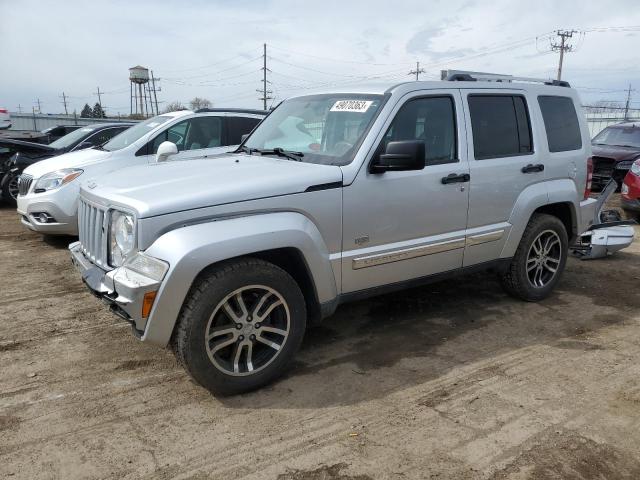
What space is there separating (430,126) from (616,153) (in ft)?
31.7

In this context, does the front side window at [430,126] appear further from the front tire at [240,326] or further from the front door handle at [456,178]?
the front tire at [240,326]

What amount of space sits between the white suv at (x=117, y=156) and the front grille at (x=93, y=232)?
3127 mm

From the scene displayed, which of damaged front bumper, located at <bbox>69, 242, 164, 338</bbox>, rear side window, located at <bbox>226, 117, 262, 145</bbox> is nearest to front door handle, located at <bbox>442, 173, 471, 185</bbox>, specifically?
damaged front bumper, located at <bbox>69, 242, 164, 338</bbox>

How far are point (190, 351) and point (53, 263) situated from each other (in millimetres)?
4103

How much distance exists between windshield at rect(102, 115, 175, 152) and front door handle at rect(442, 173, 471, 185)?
191 inches

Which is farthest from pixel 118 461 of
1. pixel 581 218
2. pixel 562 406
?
pixel 581 218

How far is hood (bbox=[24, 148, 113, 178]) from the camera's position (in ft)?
24.0

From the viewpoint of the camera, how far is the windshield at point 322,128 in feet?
12.8

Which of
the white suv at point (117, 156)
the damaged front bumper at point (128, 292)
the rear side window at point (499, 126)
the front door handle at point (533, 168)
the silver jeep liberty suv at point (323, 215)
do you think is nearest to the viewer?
the damaged front bumper at point (128, 292)

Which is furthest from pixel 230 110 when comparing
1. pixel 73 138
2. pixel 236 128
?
pixel 73 138

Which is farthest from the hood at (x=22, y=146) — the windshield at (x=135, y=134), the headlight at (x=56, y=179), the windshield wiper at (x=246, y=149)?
the windshield wiper at (x=246, y=149)

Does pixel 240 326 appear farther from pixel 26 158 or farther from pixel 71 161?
pixel 26 158

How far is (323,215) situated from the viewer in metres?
3.57

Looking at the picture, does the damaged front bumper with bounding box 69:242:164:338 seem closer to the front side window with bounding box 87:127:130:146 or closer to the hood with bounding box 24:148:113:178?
the hood with bounding box 24:148:113:178
